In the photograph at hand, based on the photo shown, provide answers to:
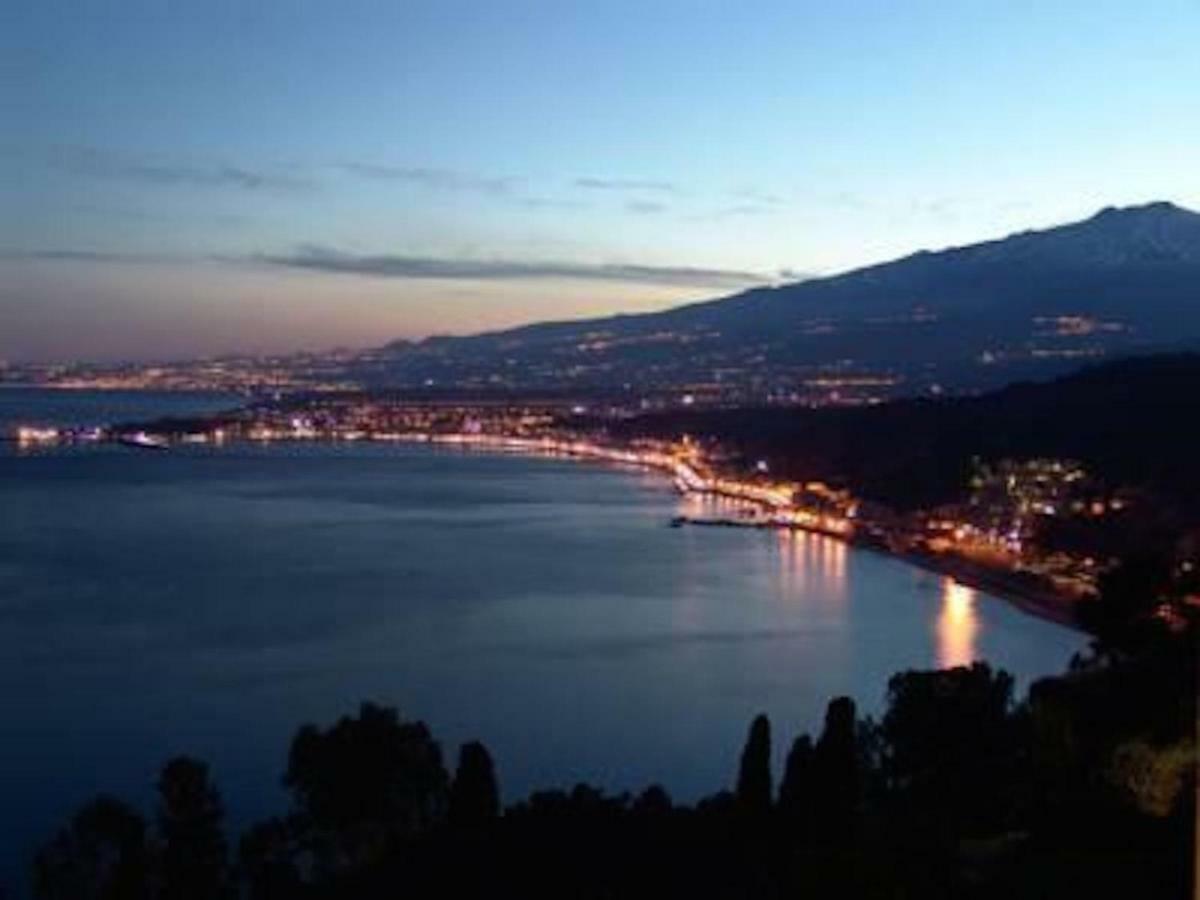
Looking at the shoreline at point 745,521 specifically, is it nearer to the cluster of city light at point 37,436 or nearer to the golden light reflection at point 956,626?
the golden light reflection at point 956,626

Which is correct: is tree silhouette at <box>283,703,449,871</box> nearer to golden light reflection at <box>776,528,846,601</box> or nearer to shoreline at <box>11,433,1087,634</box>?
shoreline at <box>11,433,1087,634</box>

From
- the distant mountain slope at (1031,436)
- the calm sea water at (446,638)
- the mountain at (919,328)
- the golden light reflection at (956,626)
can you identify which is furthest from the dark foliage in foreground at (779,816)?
the mountain at (919,328)

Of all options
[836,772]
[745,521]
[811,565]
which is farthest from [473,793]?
[745,521]

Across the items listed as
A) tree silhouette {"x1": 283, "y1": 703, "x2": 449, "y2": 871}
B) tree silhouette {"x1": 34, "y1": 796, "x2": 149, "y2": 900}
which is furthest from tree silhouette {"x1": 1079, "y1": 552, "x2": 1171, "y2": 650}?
tree silhouette {"x1": 34, "y1": 796, "x2": 149, "y2": 900}

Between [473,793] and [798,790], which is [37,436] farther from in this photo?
[798,790]

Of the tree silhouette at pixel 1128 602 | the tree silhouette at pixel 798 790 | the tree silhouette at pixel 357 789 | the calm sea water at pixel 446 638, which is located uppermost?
the tree silhouette at pixel 1128 602

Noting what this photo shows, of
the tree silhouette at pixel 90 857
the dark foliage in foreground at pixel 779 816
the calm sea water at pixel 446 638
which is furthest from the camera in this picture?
the calm sea water at pixel 446 638
